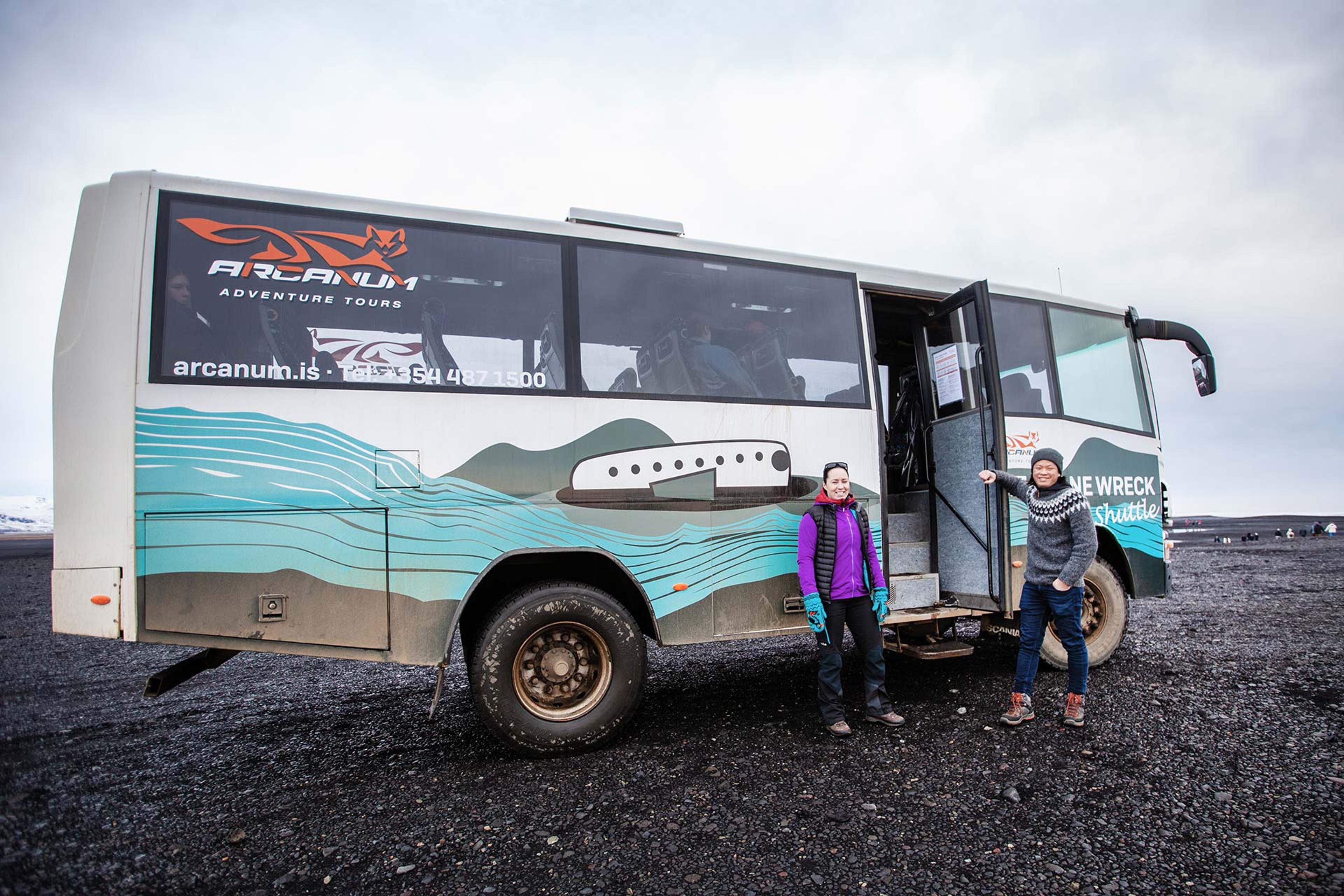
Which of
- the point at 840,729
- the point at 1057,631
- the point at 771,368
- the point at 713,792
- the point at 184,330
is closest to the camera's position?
the point at 713,792

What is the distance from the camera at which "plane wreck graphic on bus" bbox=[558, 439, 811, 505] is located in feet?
14.0

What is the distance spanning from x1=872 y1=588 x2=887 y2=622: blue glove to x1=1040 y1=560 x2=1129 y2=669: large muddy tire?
230 centimetres

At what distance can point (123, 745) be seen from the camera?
4.52m

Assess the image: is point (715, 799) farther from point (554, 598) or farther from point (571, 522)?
point (571, 522)

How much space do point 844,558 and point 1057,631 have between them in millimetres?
1614

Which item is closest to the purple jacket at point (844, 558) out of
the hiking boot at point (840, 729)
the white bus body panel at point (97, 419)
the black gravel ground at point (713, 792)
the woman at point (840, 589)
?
the woman at point (840, 589)

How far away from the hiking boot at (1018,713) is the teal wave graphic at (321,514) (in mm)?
2408

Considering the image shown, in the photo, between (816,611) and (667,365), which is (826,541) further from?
(667,365)

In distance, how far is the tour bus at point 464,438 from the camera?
3.60 m

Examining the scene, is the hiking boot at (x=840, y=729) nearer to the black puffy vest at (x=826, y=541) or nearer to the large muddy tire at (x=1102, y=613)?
the black puffy vest at (x=826, y=541)

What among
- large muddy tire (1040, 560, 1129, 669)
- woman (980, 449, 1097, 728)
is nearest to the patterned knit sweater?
woman (980, 449, 1097, 728)

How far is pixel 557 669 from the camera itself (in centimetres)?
410

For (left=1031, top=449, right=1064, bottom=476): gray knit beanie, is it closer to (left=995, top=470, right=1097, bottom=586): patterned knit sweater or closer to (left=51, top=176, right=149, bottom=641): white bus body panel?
(left=995, top=470, right=1097, bottom=586): patterned knit sweater

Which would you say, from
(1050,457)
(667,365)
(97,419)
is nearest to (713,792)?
(667,365)
